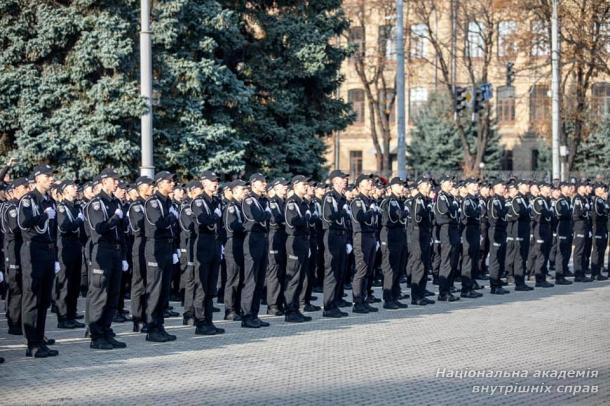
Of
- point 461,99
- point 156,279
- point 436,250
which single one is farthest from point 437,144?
point 156,279

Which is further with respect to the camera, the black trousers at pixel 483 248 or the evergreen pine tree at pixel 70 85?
the evergreen pine tree at pixel 70 85

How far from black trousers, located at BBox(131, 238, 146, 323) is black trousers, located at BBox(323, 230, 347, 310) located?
3.30 metres

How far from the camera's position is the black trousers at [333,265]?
53.8 ft

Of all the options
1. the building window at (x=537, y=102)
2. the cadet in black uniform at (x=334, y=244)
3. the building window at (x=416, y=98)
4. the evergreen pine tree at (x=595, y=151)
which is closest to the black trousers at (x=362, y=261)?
the cadet in black uniform at (x=334, y=244)

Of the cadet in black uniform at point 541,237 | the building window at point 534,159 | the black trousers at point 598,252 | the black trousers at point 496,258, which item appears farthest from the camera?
the building window at point 534,159

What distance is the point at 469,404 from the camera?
31.7ft

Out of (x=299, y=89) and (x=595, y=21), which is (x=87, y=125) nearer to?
(x=299, y=89)

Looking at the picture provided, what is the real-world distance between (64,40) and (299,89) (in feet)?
22.8

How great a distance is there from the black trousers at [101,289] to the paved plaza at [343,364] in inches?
16.7

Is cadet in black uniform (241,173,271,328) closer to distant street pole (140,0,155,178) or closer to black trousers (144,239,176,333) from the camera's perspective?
black trousers (144,239,176,333)

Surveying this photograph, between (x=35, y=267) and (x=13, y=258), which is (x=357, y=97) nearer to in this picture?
(x=13, y=258)

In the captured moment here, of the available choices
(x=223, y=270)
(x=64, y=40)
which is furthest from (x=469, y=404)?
(x=64, y=40)

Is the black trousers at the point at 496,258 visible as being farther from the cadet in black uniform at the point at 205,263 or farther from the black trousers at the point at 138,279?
the black trousers at the point at 138,279

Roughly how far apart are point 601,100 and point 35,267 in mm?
40282
